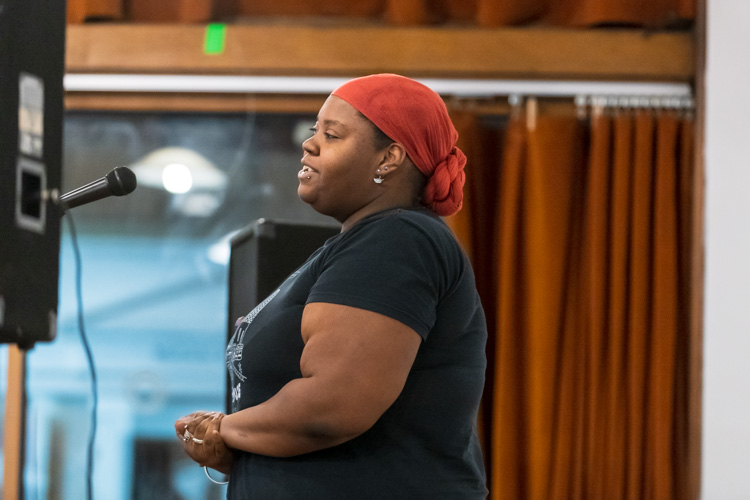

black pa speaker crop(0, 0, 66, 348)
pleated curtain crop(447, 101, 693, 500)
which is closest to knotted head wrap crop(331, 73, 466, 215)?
black pa speaker crop(0, 0, 66, 348)

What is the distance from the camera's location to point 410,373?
3.34 feet

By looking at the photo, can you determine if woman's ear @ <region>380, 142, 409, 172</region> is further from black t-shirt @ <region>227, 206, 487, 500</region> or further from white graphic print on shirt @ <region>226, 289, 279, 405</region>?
white graphic print on shirt @ <region>226, 289, 279, 405</region>

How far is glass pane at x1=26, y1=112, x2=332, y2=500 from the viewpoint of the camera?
2773 mm

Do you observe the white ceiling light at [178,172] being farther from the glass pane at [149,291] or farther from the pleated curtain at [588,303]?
the pleated curtain at [588,303]

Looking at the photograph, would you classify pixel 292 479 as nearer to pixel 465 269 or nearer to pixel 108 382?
pixel 465 269

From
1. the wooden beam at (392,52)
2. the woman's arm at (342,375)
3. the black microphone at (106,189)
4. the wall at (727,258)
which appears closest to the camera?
the woman's arm at (342,375)

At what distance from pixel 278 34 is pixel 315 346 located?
187cm

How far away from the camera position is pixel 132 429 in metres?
2.78

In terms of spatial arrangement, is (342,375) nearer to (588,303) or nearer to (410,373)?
(410,373)

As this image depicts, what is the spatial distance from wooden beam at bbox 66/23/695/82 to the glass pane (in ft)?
0.81

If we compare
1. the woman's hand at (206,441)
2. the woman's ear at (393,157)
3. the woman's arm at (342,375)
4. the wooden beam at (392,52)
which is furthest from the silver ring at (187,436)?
the wooden beam at (392,52)

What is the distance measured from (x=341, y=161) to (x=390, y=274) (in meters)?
0.23

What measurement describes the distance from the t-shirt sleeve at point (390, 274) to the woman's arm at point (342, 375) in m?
0.01

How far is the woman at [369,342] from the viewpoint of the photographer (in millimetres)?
940
